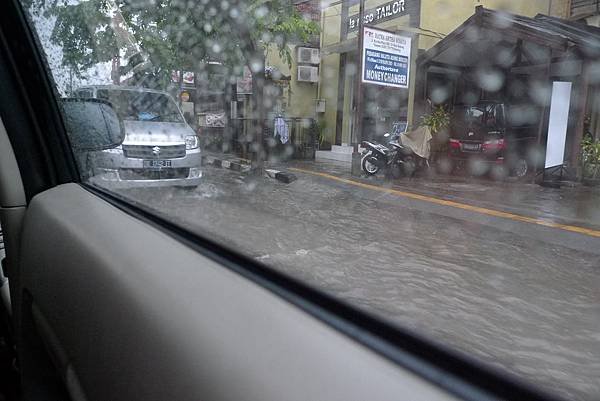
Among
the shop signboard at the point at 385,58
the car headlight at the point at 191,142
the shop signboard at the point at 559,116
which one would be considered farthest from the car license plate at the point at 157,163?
the shop signboard at the point at 559,116

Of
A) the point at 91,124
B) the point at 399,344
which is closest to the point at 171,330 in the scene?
the point at 399,344

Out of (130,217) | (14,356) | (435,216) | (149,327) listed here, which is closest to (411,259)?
(435,216)

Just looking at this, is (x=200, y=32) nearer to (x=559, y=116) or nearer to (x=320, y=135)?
(x=320, y=135)

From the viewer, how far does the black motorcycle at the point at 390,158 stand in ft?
3.88

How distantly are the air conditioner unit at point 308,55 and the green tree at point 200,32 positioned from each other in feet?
0.09

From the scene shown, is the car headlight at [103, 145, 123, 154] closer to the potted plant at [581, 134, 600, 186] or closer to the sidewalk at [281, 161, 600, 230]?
the sidewalk at [281, 161, 600, 230]

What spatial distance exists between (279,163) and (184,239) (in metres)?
0.36

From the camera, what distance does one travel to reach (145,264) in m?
1.24

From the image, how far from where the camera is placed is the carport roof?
0.81 metres

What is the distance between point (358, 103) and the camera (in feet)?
3.94

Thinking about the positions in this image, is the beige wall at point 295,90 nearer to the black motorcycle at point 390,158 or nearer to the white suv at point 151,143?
the black motorcycle at point 390,158

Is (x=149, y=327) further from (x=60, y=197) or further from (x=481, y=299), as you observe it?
(x=60, y=197)

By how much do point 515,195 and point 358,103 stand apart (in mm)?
441

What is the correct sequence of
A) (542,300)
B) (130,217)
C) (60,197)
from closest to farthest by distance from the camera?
(542,300), (130,217), (60,197)
